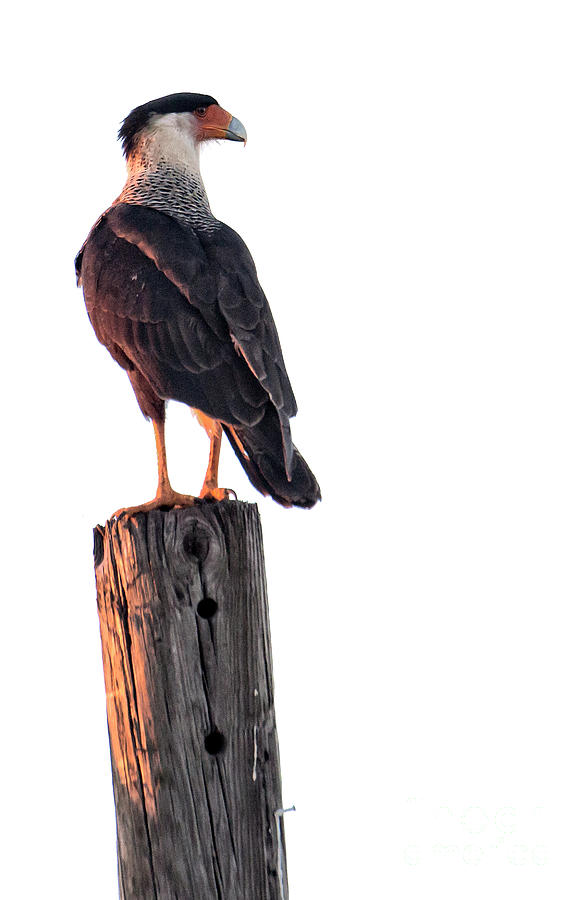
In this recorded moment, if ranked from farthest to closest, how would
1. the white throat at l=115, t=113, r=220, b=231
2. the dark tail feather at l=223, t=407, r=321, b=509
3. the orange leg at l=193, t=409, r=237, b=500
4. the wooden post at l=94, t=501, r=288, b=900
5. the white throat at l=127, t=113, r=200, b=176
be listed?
1. the white throat at l=127, t=113, r=200, b=176
2. the white throat at l=115, t=113, r=220, b=231
3. the orange leg at l=193, t=409, r=237, b=500
4. the dark tail feather at l=223, t=407, r=321, b=509
5. the wooden post at l=94, t=501, r=288, b=900

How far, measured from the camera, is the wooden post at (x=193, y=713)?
108 inches

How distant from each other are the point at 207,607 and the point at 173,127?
3.35m

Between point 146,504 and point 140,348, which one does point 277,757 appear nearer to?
point 146,504

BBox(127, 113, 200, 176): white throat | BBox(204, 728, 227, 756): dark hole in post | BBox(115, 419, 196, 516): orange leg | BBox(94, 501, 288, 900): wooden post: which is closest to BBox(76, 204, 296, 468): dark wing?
BBox(115, 419, 196, 516): orange leg

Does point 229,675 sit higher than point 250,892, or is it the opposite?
point 229,675

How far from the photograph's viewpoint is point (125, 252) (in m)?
4.56

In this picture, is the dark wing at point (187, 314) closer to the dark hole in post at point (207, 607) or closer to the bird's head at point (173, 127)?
the bird's head at point (173, 127)

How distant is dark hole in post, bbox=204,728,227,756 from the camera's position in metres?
2.79

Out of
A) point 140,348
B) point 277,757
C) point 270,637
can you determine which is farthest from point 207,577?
point 140,348

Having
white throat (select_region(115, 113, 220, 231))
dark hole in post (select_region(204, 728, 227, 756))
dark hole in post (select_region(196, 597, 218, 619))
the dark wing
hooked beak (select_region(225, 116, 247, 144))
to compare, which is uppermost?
hooked beak (select_region(225, 116, 247, 144))

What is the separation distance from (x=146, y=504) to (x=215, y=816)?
4.94 ft

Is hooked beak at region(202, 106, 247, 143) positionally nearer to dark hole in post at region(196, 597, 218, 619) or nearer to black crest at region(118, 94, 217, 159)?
black crest at region(118, 94, 217, 159)

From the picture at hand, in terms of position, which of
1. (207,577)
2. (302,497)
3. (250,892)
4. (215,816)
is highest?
(302,497)

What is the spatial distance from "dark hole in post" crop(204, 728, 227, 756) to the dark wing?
1.28 metres
